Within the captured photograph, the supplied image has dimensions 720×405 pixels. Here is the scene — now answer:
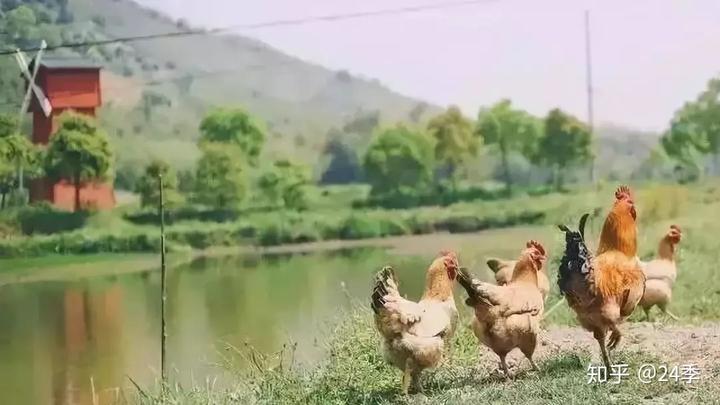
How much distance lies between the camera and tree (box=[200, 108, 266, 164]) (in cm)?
364

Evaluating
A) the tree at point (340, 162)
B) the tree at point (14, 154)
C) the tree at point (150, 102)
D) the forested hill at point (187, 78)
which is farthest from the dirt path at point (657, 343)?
the tree at point (14, 154)

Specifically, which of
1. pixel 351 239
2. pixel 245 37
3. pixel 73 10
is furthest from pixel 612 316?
pixel 73 10

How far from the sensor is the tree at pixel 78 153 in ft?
11.7

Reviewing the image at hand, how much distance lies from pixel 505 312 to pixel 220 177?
110 centimetres

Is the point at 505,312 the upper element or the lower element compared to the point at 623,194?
lower

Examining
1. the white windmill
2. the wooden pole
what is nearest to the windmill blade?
the white windmill

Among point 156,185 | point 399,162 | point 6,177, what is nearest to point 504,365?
point 399,162

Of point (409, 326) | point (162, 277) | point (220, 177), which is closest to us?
point (409, 326)

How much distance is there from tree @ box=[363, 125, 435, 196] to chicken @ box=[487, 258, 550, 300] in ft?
1.19

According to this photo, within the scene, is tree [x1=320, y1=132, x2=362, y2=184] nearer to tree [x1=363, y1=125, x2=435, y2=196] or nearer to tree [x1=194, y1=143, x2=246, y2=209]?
tree [x1=363, y1=125, x2=435, y2=196]

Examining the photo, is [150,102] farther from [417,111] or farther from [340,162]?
[417,111]

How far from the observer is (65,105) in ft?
11.6

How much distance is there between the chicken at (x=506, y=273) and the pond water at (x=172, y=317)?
0.22m

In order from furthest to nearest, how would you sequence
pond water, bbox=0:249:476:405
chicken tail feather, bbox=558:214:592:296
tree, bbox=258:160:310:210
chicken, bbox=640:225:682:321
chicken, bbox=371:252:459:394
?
tree, bbox=258:160:310:210 < chicken, bbox=640:225:682:321 < pond water, bbox=0:249:476:405 < chicken tail feather, bbox=558:214:592:296 < chicken, bbox=371:252:459:394
